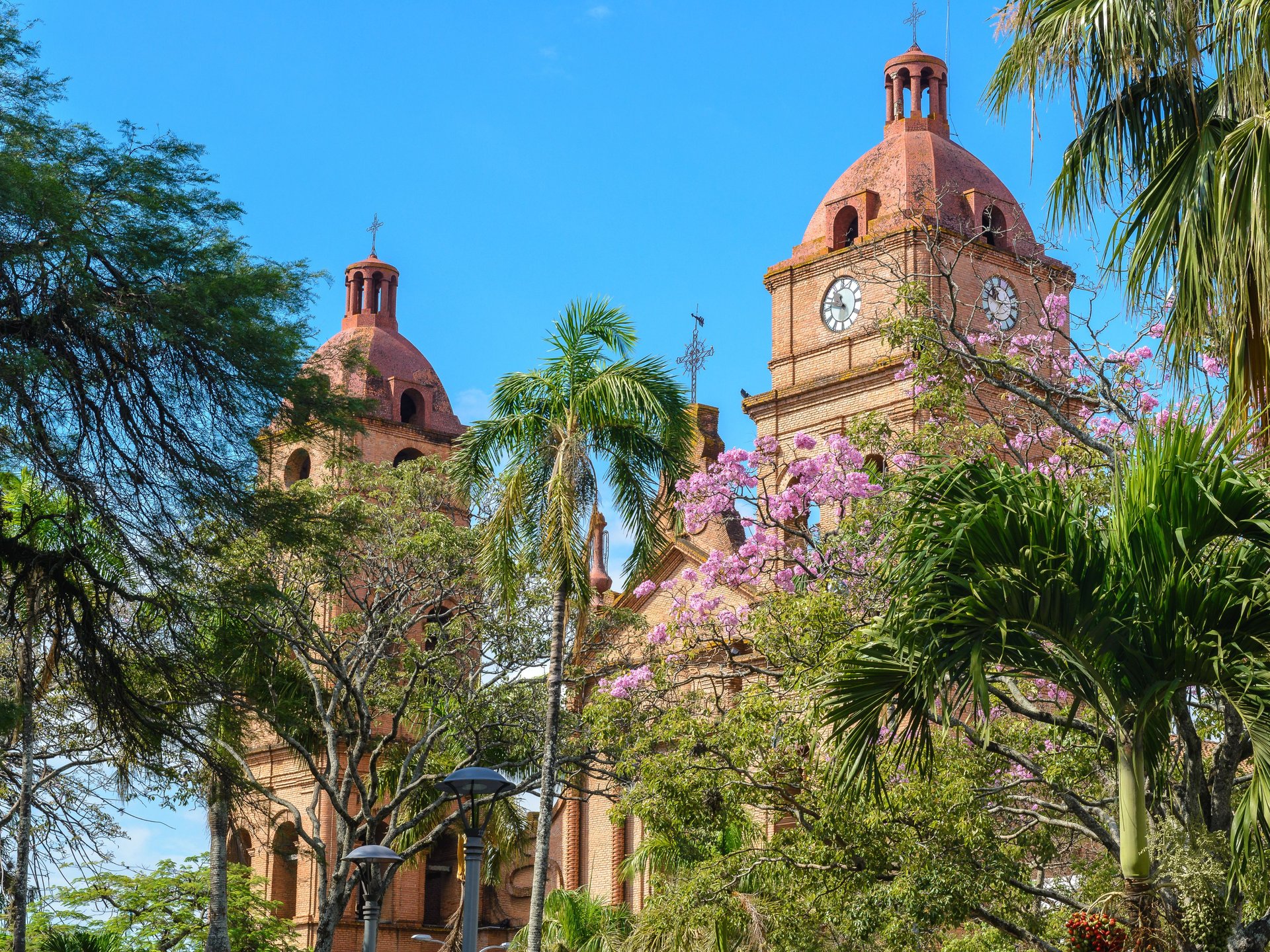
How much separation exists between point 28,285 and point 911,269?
24.5 m

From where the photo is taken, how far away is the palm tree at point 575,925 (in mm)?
29547

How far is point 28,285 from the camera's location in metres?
12.6

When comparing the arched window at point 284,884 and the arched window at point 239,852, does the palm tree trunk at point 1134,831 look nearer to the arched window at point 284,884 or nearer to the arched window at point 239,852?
the arched window at point 239,852

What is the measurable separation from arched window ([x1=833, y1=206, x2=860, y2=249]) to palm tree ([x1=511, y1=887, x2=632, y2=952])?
14.9m

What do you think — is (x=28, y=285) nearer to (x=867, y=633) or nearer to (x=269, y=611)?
(x=269, y=611)

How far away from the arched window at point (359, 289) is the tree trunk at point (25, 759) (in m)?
29.1

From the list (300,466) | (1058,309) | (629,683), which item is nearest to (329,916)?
(629,683)

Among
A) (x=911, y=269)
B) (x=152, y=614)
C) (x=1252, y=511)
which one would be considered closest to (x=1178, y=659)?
(x=1252, y=511)

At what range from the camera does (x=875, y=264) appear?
37.2 m

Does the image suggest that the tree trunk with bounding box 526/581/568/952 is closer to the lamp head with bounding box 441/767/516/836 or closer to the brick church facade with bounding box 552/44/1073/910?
the lamp head with bounding box 441/767/516/836

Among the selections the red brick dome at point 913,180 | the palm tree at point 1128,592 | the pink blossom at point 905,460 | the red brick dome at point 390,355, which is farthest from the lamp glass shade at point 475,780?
the red brick dome at point 390,355

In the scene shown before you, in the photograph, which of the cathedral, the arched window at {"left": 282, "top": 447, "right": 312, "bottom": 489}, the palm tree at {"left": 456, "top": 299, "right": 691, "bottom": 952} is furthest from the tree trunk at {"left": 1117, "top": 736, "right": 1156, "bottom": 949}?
the arched window at {"left": 282, "top": 447, "right": 312, "bottom": 489}

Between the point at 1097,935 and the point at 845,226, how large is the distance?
94.1ft

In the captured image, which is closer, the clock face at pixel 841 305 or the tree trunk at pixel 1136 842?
the tree trunk at pixel 1136 842
